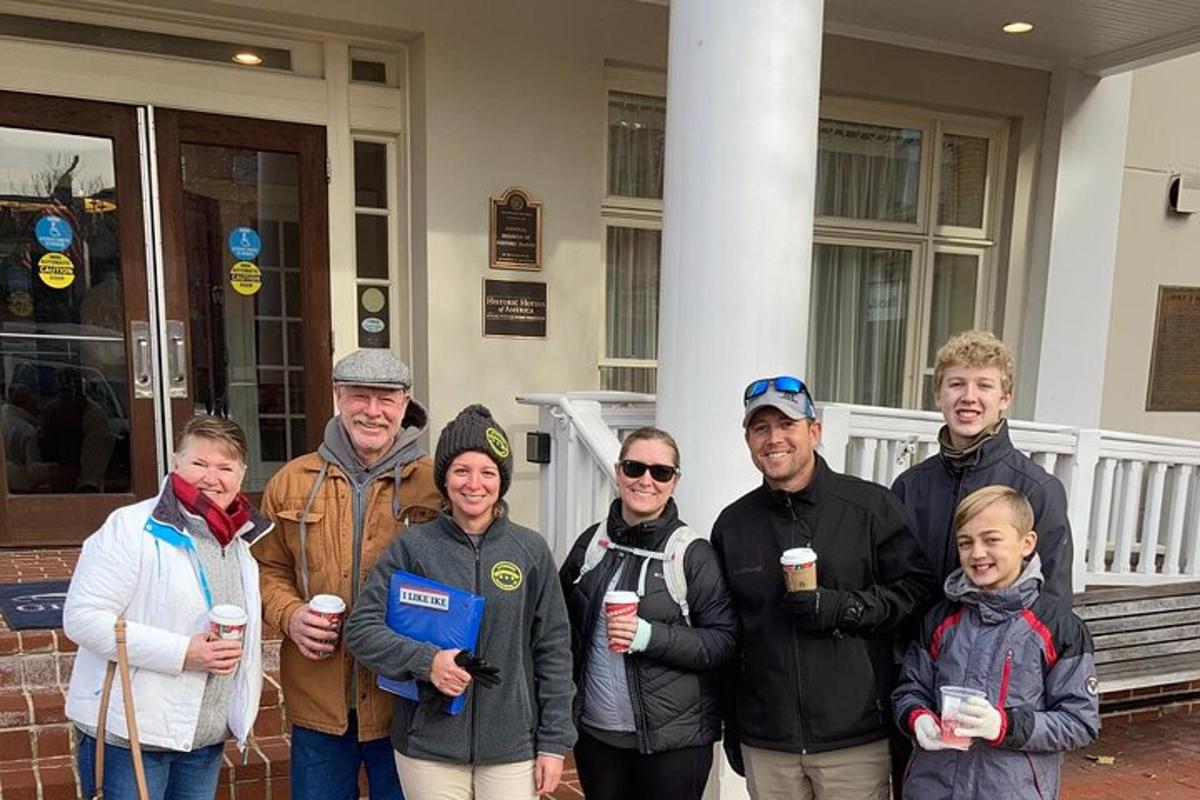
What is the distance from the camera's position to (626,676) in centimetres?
218

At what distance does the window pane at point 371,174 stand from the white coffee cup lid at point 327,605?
Answer: 3.69 metres

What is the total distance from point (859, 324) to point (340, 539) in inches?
209

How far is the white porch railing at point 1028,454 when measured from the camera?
12.7ft

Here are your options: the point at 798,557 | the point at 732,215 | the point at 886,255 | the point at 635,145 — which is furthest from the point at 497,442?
the point at 886,255


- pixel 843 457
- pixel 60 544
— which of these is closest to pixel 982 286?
pixel 843 457

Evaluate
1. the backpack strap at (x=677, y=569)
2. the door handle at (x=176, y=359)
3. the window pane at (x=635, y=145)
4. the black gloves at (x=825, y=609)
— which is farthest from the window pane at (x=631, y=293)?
the black gloves at (x=825, y=609)

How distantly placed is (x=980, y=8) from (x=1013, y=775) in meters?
4.90

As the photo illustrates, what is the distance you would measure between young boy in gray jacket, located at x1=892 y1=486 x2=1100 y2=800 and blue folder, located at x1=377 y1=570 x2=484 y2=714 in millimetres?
1062

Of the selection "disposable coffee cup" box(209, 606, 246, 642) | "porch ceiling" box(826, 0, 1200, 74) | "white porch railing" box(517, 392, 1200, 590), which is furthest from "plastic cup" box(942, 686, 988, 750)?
"porch ceiling" box(826, 0, 1200, 74)

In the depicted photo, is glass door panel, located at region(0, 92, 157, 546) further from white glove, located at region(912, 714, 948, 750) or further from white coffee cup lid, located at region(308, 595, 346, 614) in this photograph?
white glove, located at region(912, 714, 948, 750)

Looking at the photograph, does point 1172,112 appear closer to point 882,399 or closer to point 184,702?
point 882,399

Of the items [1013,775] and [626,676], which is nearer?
[1013,775]

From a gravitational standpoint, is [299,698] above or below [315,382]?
below

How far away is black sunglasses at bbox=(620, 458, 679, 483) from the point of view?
2.21 metres
